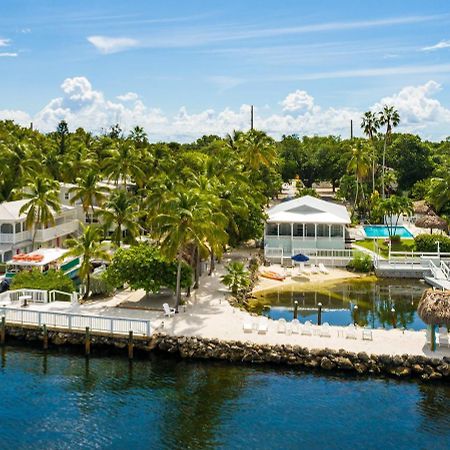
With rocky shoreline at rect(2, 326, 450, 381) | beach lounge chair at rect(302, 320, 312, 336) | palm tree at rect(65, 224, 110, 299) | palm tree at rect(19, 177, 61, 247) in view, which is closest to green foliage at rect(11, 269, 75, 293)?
palm tree at rect(65, 224, 110, 299)

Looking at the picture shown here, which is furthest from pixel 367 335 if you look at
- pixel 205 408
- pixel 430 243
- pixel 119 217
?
pixel 430 243

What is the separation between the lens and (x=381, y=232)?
64.0 metres

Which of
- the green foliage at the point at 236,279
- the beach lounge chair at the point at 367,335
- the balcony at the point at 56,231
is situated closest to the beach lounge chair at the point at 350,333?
the beach lounge chair at the point at 367,335

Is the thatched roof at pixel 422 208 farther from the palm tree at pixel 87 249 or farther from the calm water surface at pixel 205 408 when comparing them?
the calm water surface at pixel 205 408

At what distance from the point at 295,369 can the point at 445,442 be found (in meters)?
8.20

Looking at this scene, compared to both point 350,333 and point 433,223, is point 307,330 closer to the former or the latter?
point 350,333

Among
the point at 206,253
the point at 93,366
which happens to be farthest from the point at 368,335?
the point at 93,366

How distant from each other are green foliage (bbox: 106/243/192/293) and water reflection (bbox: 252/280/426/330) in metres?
6.63

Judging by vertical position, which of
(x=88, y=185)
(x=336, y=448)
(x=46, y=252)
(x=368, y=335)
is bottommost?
(x=336, y=448)

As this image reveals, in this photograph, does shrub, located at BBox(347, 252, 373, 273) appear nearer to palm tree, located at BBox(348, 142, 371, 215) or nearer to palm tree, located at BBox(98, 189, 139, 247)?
palm tree, located at BBox(98, 189, 139, 247)

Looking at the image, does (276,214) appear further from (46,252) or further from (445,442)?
(445,442)

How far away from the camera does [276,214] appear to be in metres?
55.7

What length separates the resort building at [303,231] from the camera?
52.6 meters

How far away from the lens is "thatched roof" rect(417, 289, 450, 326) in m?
28.5
